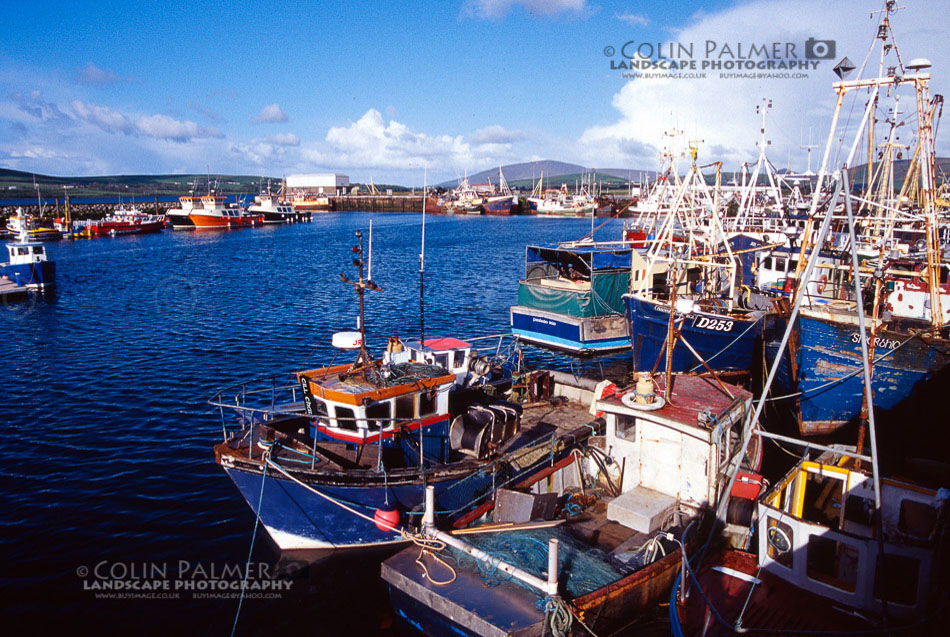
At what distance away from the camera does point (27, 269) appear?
47.0 metres

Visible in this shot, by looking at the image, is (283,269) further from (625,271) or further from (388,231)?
(388,231)

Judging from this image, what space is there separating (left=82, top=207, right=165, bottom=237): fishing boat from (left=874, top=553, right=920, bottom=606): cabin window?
114960 millimetres

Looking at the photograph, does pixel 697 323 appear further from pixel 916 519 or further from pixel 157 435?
pixel 157 435

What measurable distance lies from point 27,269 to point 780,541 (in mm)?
56920

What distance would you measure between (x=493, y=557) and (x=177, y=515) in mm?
10434

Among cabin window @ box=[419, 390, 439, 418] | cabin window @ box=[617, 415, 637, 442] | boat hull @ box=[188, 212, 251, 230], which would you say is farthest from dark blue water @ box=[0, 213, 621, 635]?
boat hull @ box=[188, 212, 251, 230]

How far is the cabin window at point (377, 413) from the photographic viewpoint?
13258 mm

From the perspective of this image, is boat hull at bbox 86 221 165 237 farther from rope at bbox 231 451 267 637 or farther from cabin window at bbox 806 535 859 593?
cabin window at bbox 806 535 859 593

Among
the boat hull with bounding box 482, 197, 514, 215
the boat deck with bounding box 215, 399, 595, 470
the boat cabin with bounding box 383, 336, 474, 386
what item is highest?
the boat hull with bounding box 482, 197, 514, 215

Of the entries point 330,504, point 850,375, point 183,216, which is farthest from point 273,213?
point 850,375

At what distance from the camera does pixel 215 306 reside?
42938 millimetres

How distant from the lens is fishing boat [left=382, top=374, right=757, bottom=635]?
30.3ft

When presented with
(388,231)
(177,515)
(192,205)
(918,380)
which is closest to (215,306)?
(177,515)

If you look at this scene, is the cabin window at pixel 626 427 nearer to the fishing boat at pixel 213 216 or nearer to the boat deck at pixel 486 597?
the boat deck at pixel 486 597
